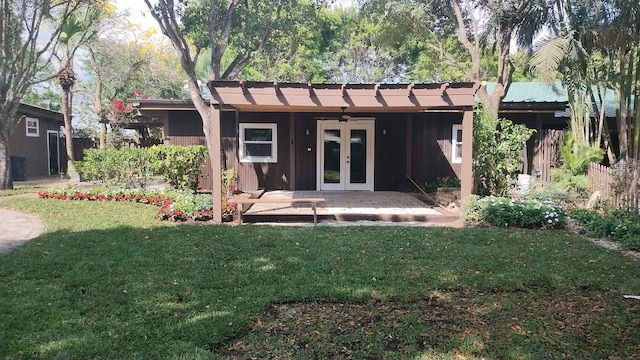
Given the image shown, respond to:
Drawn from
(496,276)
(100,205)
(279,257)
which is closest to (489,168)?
(496,276)

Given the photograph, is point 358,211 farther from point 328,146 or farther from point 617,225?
point 617,225

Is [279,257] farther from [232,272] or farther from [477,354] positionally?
[477,354]

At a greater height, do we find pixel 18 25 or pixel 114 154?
pixel 18 25

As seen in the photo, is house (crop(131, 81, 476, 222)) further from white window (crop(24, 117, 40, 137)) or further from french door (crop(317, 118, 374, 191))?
white window (crop(24, 117, 40, 137))

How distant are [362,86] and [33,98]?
33193 mm

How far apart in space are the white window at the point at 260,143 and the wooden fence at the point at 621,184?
25.1 ft

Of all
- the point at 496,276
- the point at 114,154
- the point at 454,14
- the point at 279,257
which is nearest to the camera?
the point at 496,276

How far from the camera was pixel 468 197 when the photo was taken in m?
7.78

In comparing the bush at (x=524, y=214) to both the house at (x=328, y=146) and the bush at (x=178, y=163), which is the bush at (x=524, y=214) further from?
the bush at (x=178, y=163)

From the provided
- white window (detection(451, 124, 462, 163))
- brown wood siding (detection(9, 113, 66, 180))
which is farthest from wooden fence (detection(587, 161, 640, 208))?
brown wood siding (detection(9, 113, 66, 180))

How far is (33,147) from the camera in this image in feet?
58.9

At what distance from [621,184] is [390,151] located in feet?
18.0

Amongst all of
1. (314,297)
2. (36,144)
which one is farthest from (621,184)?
(36,144)

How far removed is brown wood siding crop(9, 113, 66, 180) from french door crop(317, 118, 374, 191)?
12569 mm
